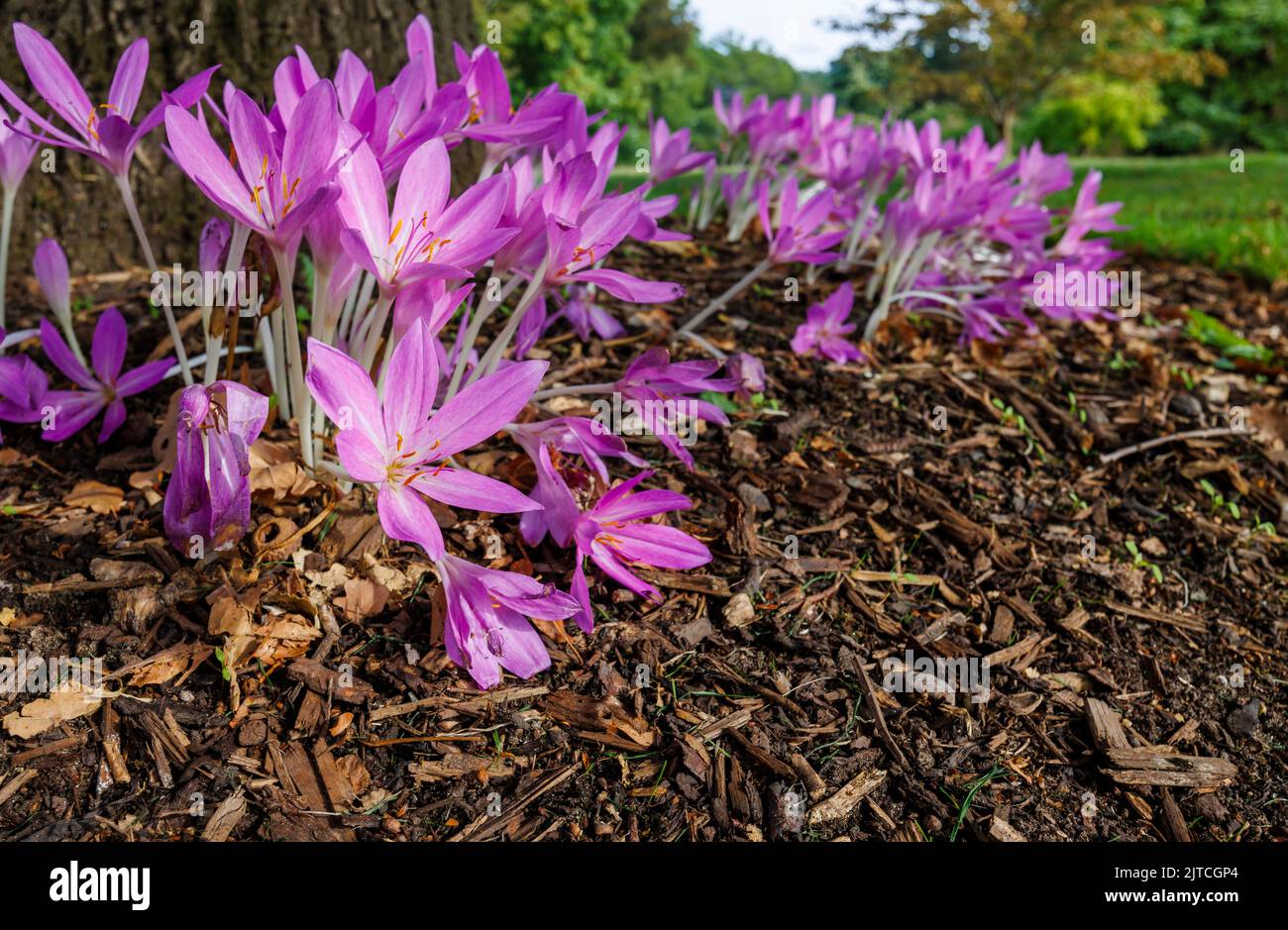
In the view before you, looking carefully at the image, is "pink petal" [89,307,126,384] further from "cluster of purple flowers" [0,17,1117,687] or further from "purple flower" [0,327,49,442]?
"purple flower" [0,327,49,442]

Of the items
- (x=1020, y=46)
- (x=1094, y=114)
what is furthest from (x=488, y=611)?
(x=1094, y=114)

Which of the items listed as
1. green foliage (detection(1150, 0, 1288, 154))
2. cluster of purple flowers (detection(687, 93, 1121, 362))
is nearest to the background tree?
green foliage (detection(1150, 0, 1288, 154))

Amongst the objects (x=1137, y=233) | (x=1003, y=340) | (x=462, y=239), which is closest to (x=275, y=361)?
(x=462, y=239)

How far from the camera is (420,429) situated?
1592 millimetres

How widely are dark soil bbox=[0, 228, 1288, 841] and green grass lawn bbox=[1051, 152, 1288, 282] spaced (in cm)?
298

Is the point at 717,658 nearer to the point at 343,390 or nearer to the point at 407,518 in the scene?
the point at 407,518

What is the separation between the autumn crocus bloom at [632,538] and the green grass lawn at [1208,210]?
3926 millimetres

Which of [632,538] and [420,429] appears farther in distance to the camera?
[632,538]

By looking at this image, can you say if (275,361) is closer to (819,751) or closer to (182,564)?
(182,564)

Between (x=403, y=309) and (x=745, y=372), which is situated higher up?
(x=403, y=309)

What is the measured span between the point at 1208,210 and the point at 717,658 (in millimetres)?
8154

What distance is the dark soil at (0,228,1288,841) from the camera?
1.65m

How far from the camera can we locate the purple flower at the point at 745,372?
2.46 metres

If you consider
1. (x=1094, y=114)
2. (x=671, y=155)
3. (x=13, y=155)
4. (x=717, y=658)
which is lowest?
(x=717, y=658)
